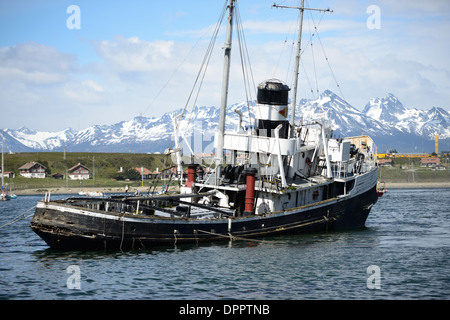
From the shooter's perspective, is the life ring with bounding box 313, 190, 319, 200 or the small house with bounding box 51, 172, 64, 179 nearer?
the life ring with bounding box 313, 190, 319, 200

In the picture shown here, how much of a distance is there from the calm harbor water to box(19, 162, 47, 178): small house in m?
108

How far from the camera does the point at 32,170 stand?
14300cm

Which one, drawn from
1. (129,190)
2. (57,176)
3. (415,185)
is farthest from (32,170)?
(415,185)

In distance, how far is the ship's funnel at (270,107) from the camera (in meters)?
40.7

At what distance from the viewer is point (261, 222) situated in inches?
1452

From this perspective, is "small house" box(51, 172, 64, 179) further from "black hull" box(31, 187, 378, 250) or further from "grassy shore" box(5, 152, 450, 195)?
"black hull" box(31, 187, 378, 250)

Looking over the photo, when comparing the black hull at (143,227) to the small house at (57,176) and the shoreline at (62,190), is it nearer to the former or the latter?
the shoreline at (62,190)

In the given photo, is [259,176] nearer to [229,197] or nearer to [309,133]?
[229,197]

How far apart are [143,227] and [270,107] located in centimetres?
1370

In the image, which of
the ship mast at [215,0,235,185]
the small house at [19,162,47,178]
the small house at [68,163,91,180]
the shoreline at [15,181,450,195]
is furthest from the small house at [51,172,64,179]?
the ship mast at [215,0,235,185]

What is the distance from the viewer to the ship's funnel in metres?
40.7

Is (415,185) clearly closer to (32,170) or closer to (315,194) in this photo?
(32,170)
